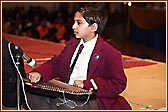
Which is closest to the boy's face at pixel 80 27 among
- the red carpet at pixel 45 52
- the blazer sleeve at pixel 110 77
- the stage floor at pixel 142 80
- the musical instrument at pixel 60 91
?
the blazer sleeve at pixel 110 77

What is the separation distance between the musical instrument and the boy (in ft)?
0.10

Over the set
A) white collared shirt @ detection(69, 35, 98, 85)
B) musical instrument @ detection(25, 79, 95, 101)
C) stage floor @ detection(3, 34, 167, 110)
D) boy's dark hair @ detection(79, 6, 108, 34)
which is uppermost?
boy's dark hair @ detection(79, 6, 108, 34)

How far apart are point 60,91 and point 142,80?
5.08 feet

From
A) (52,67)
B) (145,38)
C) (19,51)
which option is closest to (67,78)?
(52,67)

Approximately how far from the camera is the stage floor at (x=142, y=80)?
2336mm

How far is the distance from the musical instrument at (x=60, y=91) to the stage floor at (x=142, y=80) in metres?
0.68

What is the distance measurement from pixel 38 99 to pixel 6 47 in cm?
26

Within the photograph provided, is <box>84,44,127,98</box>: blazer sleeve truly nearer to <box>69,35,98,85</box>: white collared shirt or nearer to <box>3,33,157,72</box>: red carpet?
<box>69,35,98,85</box>: white collared shirt

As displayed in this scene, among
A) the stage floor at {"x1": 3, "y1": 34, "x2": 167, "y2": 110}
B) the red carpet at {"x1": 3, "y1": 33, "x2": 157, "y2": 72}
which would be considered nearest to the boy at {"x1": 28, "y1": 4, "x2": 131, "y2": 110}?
the stage floor at {"x1": 3, "y1": 34, "x2": 167, "y2": 110}

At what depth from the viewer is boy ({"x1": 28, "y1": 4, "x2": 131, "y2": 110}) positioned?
4.91 ft

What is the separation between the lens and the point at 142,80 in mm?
2877

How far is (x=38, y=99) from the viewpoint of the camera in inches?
58.3

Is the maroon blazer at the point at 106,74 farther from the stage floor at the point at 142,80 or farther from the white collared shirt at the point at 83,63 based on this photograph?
the stage floor at the point at 142,80

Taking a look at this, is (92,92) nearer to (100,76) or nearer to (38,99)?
(100,76)
